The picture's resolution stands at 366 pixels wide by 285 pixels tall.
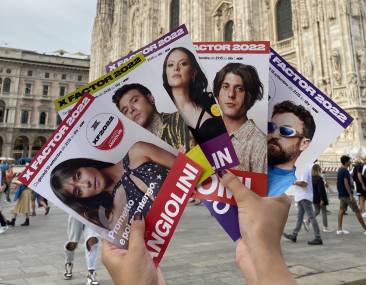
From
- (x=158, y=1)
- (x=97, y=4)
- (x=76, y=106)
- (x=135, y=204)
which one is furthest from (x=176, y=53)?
(x=97, y=4)

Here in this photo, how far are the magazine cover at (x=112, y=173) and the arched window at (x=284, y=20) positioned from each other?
21.7 m

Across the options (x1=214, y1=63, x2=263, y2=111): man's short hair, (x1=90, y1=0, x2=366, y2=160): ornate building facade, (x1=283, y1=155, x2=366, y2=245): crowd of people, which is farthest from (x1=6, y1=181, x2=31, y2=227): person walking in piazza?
(x1=90, y1=0, x2=366, y2=160): ornate building facade

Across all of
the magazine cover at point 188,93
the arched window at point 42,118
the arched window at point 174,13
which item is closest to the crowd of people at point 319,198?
the magazine cover at point 188,93

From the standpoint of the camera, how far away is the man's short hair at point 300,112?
52.4 inches

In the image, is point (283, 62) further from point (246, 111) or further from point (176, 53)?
point (176, 53)

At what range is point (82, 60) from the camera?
48.0m

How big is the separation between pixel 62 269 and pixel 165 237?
4.01 m

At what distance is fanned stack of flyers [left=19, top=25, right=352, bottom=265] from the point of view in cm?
112

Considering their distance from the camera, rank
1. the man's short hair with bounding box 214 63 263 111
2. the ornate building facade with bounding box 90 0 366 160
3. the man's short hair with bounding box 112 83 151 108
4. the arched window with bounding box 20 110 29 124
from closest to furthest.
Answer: the man's short hair with bounding box 112 83 151 108, the man's short hair with bounding box 214 63 263 111, the ornate building facade with bounding box 90 0 366 160, the arched window with bounding box 20 110 29 124

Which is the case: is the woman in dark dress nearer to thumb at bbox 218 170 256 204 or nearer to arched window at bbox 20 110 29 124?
thumb at bbox 218 170 256 204

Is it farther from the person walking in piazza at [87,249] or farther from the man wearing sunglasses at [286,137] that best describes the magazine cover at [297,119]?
the person walking in piazza at [87,249]

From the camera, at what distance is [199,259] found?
481cm

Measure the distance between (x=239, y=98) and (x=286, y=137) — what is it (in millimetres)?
266

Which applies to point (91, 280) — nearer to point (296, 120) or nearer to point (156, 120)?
point (156, 120)
